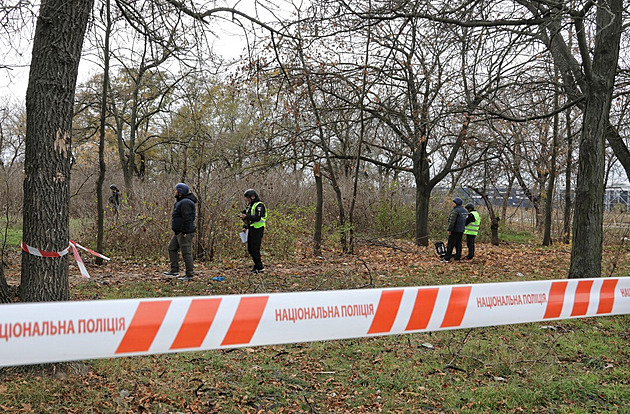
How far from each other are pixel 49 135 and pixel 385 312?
121 inches

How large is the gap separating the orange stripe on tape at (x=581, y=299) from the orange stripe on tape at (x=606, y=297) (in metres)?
Result: 0.14

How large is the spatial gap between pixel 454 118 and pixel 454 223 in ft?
11.2

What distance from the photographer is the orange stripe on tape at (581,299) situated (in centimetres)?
420

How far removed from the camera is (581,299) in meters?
4.23

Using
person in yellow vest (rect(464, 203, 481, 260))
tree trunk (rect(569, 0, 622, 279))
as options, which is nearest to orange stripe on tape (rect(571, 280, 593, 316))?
tree trunk (rect(569, 0, 622, 279))

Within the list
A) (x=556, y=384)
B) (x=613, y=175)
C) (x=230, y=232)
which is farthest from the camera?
(x=613, y=175)

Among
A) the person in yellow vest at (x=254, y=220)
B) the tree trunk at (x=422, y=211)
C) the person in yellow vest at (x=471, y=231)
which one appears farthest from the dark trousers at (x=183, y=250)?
the tree trunk at (x=422, y=211)

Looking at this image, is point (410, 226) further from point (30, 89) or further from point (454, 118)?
point (30, 89)

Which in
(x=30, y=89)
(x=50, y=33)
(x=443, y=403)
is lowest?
(x=443, y=403)

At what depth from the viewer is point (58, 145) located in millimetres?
4395

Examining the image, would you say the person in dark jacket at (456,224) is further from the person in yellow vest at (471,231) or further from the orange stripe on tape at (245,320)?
the orange stripe on tape at (245,320)

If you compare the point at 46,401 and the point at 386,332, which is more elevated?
the point at 386,332

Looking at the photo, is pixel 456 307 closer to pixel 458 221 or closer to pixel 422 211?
pixel 458 221

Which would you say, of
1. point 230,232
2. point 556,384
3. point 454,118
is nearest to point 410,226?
point 454,118
